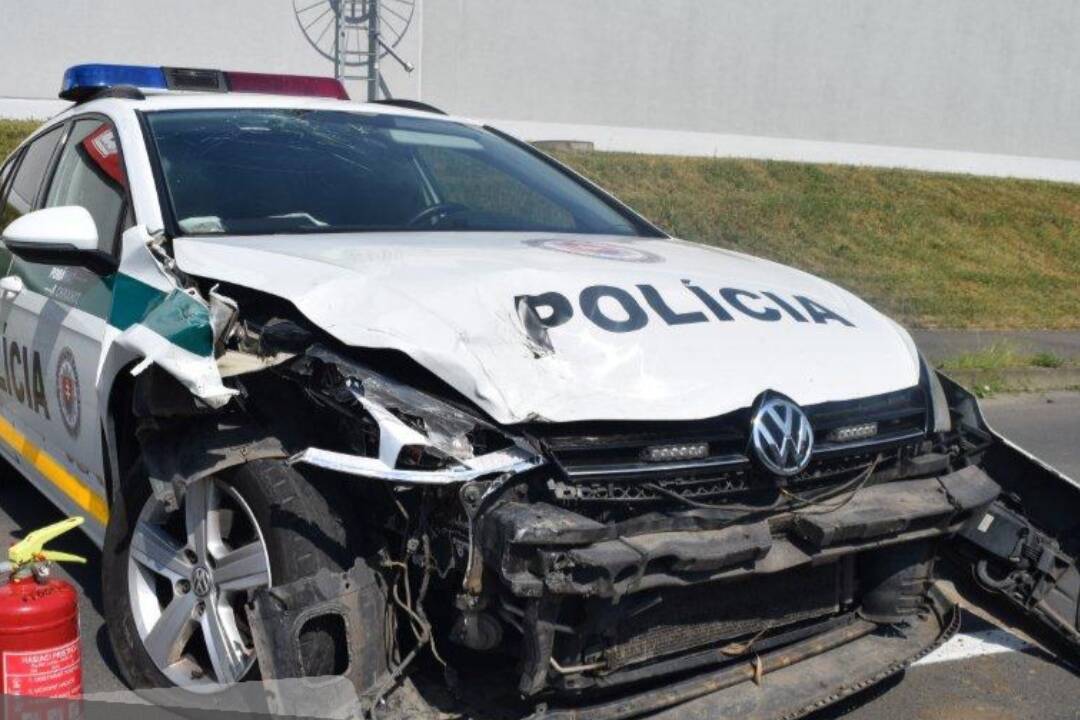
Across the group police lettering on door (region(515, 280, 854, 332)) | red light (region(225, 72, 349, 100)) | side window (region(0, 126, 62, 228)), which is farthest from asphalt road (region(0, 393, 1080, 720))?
red light (region(225, 72, 349, 100))

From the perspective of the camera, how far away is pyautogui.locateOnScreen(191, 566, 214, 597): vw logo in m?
3.38

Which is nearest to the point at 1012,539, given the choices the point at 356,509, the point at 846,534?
the point at 846,534

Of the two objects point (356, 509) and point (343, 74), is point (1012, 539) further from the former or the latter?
point (343, 74)

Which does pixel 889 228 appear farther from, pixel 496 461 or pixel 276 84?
pixel 496 461

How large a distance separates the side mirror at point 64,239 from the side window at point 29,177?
4.29 feet

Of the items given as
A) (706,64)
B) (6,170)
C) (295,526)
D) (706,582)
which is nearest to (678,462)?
(706,582)

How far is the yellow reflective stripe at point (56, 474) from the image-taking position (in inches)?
162

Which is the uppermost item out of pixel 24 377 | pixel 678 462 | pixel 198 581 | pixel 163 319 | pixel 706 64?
pixel 706 64

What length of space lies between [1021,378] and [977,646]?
22.7 ft

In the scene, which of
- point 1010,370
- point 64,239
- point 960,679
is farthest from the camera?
point 1010,370

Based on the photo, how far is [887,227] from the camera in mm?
20203

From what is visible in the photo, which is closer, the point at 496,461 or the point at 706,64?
the point at 496,461

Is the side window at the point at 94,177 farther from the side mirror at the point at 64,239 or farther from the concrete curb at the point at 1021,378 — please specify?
the concrete curb at the point at 1021,378

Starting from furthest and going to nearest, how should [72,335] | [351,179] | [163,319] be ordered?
[351,179] → [72,335] → [163,319]
